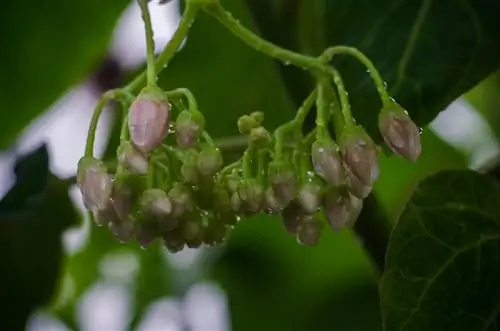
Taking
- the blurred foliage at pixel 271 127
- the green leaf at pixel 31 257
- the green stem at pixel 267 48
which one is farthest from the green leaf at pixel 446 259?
the green leaf at pixel 31 257

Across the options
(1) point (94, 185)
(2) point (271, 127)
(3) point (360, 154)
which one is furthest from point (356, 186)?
(2) point (271, 127)

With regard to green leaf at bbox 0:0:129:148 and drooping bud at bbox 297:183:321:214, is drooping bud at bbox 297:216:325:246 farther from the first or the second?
green leaf at bbox 0:0:129:148

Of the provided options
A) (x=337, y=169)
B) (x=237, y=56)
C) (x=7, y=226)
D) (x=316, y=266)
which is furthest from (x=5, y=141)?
(x=337, y=169)

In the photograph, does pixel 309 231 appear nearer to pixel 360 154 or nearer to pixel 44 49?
pixel 360 154

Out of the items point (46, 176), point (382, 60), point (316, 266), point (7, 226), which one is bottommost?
point (316, 266)

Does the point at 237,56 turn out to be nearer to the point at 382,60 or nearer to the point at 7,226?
the point at 7,226

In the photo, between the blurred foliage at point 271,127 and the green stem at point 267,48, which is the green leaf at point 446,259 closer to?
the blurred foliage at point 271,127
